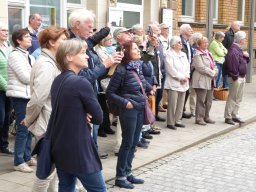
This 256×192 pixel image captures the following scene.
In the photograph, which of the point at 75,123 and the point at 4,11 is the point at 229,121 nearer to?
the point at 4,11

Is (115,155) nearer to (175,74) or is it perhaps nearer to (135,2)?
(175,74)

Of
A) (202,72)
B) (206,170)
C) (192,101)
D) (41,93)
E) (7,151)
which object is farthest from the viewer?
(192,101)

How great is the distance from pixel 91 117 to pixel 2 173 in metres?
2.43

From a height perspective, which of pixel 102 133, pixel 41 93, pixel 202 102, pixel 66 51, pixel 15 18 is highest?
pixel 15 18

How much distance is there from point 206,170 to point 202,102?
288cm

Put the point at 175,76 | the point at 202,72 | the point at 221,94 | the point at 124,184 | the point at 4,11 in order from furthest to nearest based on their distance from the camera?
the point at 221,94 < the point at 202,72 < the point at 175,76 < the point at 4,11 < the point at 124,184

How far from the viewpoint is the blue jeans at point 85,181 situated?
137 inches

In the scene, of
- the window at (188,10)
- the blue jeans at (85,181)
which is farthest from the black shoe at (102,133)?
the window at (188,10)

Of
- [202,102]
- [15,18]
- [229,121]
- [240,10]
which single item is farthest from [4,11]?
[240,10]

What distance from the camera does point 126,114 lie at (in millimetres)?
5105

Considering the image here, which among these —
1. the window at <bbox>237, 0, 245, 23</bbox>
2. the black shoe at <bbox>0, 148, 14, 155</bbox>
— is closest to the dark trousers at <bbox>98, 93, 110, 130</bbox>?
the black shoe at <bbox>0, 148, 14, 155</bbox>

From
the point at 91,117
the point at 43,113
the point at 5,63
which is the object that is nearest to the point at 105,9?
the point at 5,63

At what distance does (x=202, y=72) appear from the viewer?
856 cm

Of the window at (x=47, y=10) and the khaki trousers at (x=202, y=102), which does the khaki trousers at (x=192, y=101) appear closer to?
the khaki trousers at (x=202, y=102)
